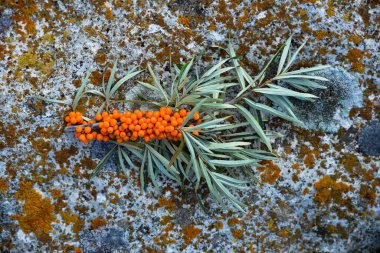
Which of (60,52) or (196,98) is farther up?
(60,52)

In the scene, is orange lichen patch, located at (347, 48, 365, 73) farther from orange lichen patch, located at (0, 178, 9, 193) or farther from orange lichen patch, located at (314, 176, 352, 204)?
orange lichen patch, located at (0, 178, 9, 193)

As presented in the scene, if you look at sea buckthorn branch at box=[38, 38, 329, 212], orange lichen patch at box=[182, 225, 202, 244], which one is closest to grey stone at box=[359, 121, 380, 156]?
sea buckthorn branch at box=[38, 38, 329, 212]

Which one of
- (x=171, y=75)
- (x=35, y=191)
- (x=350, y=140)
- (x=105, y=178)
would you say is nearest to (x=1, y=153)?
(x=35, y=191)

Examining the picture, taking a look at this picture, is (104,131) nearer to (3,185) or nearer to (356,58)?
(3,185)

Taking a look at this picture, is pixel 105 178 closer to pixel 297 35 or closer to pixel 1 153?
pixel 1 153

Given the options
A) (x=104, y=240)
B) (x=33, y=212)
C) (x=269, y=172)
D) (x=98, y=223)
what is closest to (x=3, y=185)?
(x=33, y=212)

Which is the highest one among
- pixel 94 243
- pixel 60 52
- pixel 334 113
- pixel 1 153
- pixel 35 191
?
pixel 60 52

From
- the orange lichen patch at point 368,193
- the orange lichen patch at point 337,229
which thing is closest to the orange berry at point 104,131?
the orange lichen patch at point 337,229
